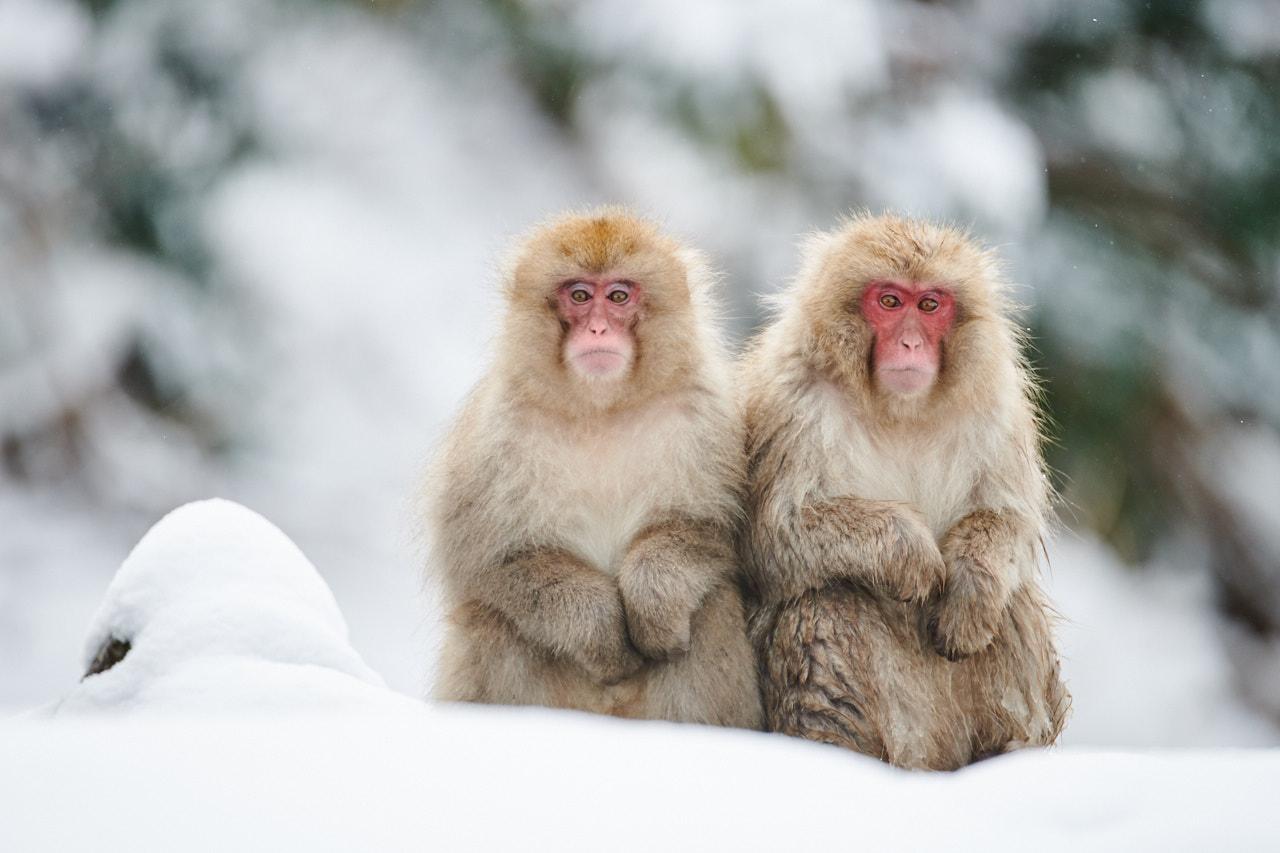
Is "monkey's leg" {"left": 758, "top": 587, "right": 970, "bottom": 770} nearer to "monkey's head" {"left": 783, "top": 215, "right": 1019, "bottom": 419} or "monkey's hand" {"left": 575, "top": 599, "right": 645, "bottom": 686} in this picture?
"monkey's hand" {"left": 575, "top": 599, "right": 645, "bottom": 686}

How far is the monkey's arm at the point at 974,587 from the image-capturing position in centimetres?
477

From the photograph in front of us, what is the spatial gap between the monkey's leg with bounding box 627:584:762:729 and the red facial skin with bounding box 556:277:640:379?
0.75m

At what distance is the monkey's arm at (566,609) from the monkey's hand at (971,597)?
2.98 ft

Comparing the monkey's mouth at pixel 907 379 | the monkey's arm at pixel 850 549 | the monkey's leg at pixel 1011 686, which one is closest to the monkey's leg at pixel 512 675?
the monkey's arm at pixel 850 549

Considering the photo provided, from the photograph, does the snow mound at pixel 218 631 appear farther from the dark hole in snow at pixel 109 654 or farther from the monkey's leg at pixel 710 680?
the monkey's leg at pixel 710 680

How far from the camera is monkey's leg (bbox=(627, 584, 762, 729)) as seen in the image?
467cm

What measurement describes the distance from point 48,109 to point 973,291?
20.4ft

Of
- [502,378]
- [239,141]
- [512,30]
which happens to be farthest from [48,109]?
[502,378]

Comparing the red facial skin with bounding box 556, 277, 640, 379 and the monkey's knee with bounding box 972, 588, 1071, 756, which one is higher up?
the red facial skin with bounding box 556, 277, 640, 379

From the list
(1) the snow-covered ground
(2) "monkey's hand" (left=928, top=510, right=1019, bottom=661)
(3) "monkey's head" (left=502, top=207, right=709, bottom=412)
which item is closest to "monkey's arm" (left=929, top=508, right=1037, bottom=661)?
(2) "monkey's hand" (left=928, top=510, right=1019, bottom=661)

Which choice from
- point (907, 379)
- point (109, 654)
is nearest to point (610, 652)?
point (907, 379)

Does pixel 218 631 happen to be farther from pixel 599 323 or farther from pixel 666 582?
pixel 599 323

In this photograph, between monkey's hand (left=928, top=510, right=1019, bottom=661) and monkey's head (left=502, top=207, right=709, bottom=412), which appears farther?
monkey's head (left=502, top=207, right=709, bottom=412)

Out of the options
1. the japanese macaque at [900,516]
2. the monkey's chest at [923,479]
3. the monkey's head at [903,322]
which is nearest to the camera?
the japanese macaque at [900,516]
